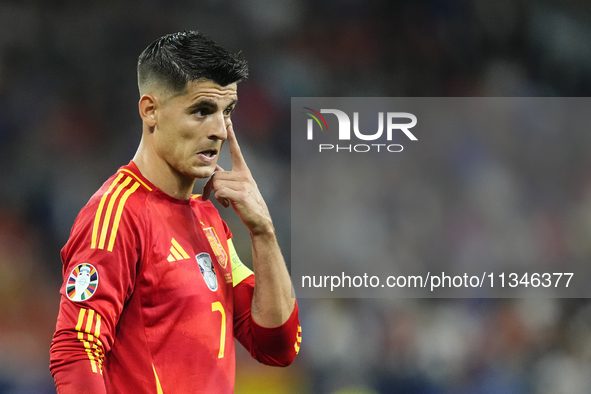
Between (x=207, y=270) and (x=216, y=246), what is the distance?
13 centimetres

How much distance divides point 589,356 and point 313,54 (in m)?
2.33

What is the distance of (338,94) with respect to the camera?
3.45m

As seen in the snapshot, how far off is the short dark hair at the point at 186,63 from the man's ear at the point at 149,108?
45mm

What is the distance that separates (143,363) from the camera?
1380mm

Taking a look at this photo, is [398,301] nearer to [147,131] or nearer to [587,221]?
[587,221]

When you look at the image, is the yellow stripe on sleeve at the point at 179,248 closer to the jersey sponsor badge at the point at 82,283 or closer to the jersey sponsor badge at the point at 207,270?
the jersey sponsor badge at the point at 207,270

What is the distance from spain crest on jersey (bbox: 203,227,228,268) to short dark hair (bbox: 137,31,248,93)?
1.31 feet

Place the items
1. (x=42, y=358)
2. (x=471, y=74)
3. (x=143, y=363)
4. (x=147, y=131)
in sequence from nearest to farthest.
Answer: (x=143, y=363) → (x=147, y=131) → (x=42, y=358) → (x=471, y=74)

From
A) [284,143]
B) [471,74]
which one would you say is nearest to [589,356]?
[471,74]

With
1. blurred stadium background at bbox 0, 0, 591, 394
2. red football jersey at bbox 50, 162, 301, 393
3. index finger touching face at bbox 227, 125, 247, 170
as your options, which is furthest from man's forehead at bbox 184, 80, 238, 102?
blurred stadium background at bbox 0, 0, 591, 394

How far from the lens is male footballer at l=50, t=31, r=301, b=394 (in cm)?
Result: 126

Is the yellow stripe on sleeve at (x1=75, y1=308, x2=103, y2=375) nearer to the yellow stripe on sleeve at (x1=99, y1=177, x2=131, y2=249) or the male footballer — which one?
the male footballer

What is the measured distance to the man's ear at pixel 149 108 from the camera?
1523 millimetres

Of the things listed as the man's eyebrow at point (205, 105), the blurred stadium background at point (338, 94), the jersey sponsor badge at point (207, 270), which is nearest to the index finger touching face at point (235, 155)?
the man's eyebrow at point (205, 105)
